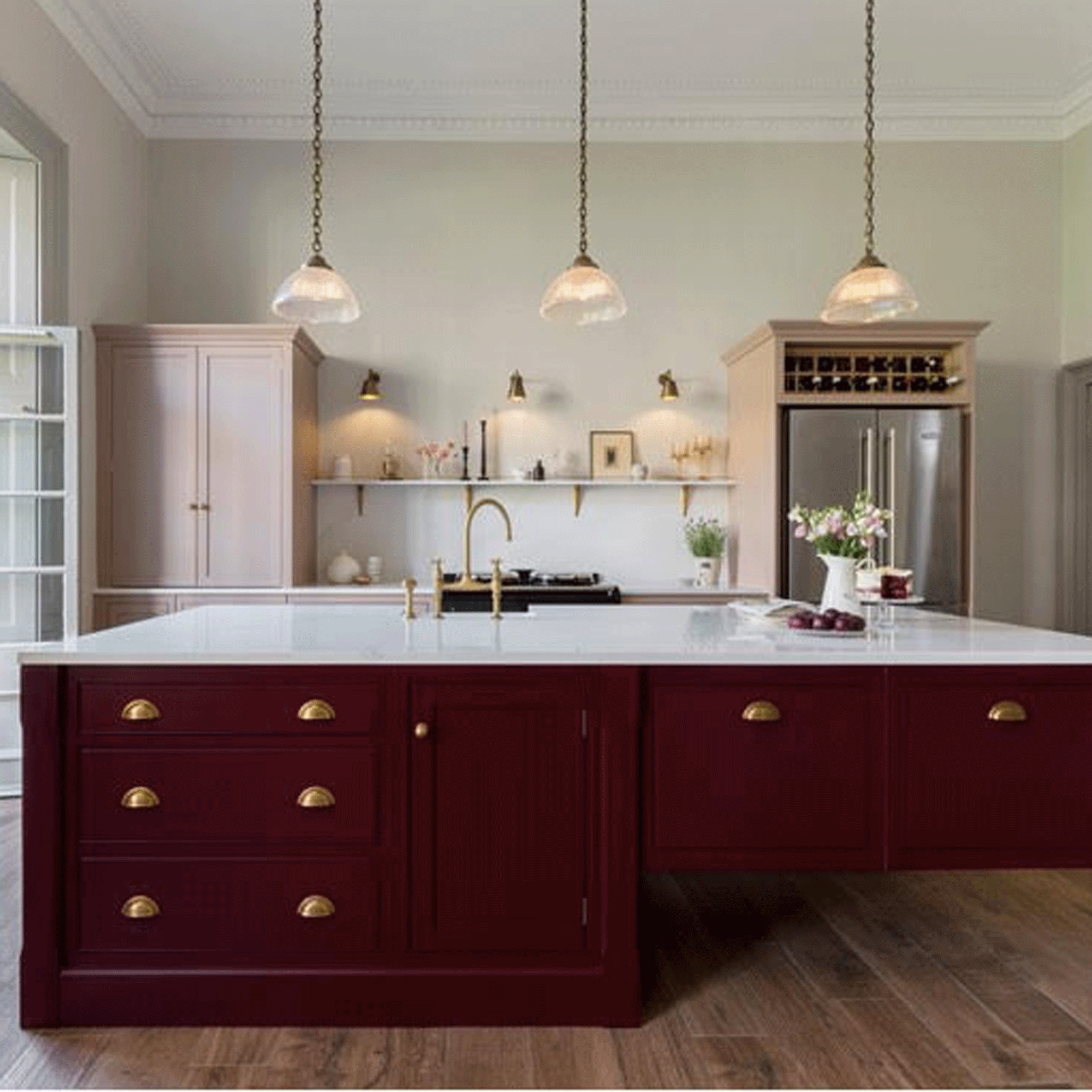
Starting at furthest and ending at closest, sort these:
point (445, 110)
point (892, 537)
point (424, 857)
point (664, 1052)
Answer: point (445, 110)
point (892, 537)
point (424, 857)
point (664, 1052)

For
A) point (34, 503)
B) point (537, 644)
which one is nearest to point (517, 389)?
point (34, 503)

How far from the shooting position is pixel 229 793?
92.1 inches

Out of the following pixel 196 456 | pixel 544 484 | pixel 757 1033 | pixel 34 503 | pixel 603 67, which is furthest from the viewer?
pixel 544 484

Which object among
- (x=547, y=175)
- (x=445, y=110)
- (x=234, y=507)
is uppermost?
(x=445, y=110)

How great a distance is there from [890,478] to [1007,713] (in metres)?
2.80

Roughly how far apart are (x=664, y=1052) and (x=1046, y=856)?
3.65 feet

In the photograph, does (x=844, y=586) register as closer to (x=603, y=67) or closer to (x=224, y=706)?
(x=224, y=706)

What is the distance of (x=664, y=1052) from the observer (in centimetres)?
221

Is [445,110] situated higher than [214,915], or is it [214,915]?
[445,110]

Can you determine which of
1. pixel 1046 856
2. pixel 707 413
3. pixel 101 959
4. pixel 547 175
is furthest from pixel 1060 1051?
pixel 547 175

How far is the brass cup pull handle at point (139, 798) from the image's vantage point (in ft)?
7.62

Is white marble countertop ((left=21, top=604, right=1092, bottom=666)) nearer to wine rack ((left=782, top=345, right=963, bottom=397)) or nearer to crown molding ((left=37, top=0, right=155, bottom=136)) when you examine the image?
wine rack ((left=782, top=345, right=963, bottom=397))

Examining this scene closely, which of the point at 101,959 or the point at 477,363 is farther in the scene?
the point at 477,363

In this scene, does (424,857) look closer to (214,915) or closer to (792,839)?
(214,915)
